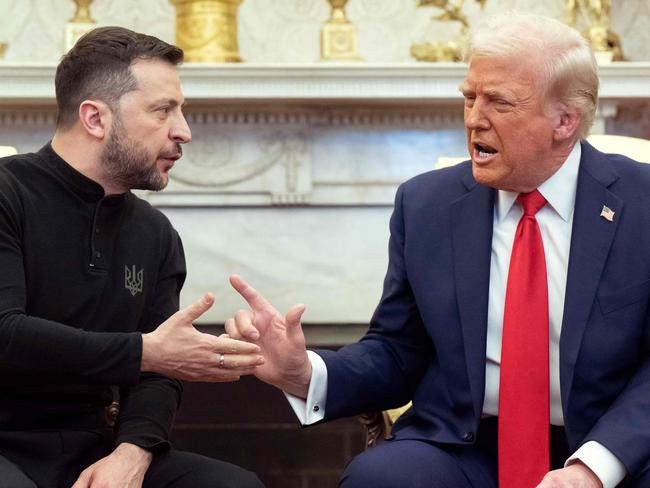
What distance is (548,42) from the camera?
2.39 m

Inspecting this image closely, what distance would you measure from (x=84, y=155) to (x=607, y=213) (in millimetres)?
1087

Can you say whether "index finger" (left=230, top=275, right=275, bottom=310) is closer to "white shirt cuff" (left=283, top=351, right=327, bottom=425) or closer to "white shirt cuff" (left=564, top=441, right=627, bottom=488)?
"white shirt cuff" (left=283, top=351, right=327, bottom=425)

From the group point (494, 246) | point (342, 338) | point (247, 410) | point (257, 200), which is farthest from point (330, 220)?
point (494, 246)

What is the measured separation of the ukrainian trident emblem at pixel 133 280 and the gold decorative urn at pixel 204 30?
216cm

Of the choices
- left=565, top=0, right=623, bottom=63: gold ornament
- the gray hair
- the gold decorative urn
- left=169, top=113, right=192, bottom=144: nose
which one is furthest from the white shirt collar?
the gold decorative urn

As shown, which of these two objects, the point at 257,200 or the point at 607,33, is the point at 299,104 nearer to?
the point at 257,200

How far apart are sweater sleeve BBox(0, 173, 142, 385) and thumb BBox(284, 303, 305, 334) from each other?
28 centimetres

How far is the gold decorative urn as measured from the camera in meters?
4.62

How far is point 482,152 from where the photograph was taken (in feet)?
8.02

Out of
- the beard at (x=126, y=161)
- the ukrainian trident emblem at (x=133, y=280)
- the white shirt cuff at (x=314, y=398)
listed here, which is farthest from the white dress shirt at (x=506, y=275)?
the beard at (x=126, y=161)

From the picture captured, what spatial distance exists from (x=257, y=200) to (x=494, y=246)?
2.49m

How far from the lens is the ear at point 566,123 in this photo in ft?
8.03

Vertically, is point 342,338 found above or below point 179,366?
below

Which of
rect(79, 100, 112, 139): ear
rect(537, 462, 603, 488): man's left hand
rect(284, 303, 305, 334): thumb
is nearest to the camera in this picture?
rect(537, 462, 603, 488): man's left hand
